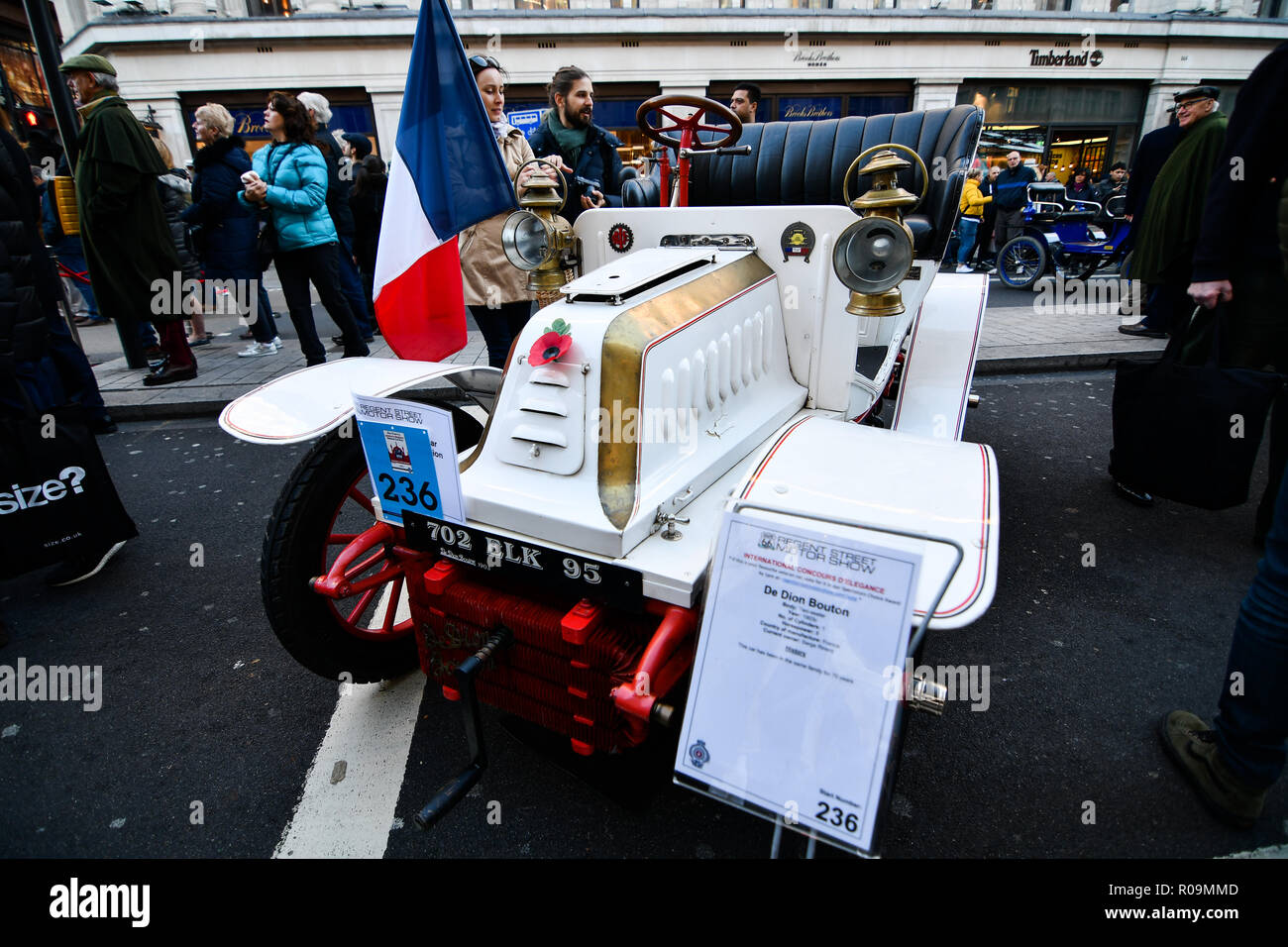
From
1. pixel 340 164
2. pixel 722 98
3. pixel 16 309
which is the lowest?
pixel 16 309

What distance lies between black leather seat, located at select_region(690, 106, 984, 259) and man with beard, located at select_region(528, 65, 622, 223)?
80 centimetres

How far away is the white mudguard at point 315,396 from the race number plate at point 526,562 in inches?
16.9

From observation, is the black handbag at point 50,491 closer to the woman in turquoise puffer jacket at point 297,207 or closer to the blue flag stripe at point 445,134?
the blue flag stripe at point 445,134

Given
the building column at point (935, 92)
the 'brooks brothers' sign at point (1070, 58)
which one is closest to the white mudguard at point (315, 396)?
the building column at point (935, 92)

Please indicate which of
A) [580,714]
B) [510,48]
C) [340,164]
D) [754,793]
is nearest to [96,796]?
[580,714]

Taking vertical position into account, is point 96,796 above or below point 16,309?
below

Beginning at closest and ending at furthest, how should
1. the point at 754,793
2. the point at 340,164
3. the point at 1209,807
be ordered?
the point at 754,793
the point at 1209,807
the point at 340,164

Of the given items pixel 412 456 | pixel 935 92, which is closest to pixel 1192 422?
pixel 412 456

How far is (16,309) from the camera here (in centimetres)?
289

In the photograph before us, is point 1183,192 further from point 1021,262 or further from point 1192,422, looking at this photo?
point 1021,262

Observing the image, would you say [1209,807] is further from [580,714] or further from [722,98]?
[722,98]

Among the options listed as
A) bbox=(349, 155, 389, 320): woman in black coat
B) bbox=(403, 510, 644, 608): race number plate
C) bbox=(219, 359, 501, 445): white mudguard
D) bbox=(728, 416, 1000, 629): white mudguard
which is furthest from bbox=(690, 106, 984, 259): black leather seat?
bbox=(349, 155, 389, 320): woman in black coat

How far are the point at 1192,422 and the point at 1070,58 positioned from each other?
1747 cm

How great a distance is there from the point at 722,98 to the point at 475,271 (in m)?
13.5
